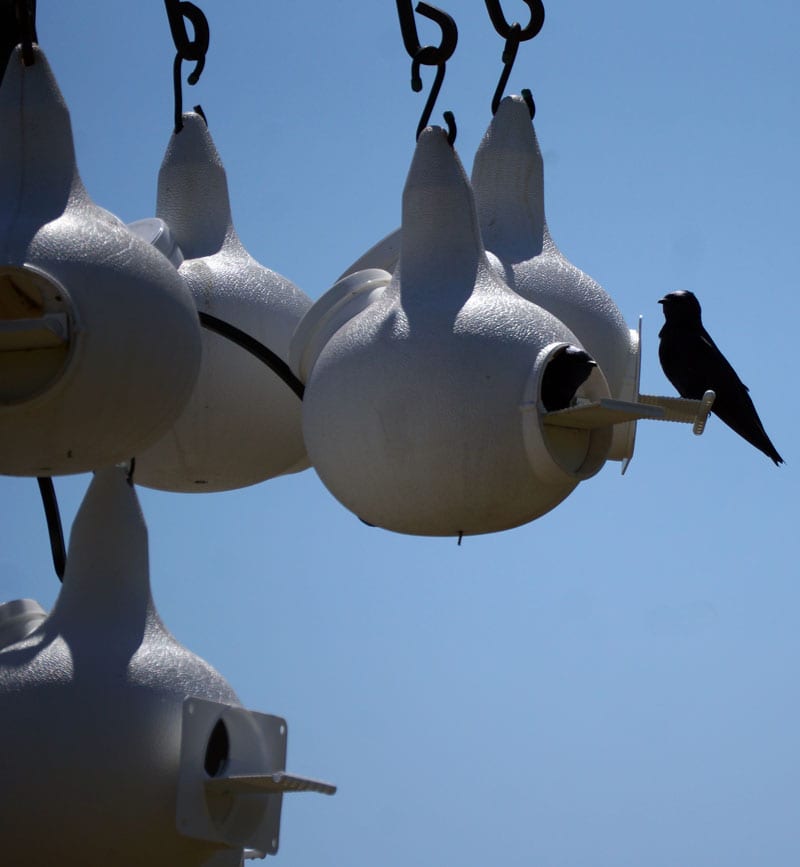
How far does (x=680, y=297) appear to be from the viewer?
7.35 metres

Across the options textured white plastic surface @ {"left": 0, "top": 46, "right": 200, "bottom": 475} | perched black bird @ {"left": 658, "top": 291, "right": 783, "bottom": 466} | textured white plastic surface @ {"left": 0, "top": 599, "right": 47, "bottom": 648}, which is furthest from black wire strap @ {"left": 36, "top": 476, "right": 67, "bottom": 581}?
perched black bird @ {"left": 658, "top": 291, "right": 783, "bottom": 466}

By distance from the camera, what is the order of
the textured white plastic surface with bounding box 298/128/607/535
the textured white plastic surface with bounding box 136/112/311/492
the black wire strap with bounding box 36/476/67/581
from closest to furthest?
the textured white plastic surface with bounding box 298/128/607/535, the textured white plastic surface with bounding box 136/112/311/492, the black wire strap with bounding box 36/476/67/581

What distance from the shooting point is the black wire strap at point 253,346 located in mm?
6234

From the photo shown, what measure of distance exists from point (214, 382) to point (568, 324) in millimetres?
1080

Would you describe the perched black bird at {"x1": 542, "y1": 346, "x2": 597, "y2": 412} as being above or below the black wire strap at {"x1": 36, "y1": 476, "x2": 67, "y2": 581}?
above

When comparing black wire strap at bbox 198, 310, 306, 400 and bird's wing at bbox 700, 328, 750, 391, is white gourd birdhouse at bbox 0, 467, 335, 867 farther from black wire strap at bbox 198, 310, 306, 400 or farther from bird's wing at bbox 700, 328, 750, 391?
bird's wing at bbox 700, 328, 750, 391

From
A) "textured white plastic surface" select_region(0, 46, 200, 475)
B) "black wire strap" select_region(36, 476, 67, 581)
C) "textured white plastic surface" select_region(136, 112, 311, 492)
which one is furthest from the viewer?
"black wire strap" select_region(36, 476, 67, 581)

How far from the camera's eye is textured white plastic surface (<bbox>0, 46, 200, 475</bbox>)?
17.0 ft

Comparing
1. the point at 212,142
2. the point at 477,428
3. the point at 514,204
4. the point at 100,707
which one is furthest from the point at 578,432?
the point at 212,142

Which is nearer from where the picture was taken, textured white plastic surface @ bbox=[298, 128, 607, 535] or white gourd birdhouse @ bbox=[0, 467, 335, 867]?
textured white plastic surface @ bbox=[298, 128, 607, 535]

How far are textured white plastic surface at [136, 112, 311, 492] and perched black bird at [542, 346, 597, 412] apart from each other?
3.54 feet

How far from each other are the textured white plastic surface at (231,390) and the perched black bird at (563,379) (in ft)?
3.54

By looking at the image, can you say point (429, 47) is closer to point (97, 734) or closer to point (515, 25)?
point (515, 25)

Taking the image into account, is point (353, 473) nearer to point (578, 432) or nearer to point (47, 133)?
point (578, 432)
